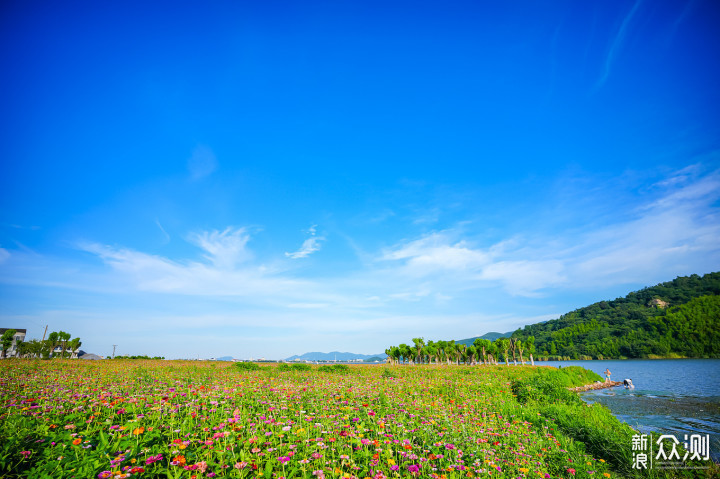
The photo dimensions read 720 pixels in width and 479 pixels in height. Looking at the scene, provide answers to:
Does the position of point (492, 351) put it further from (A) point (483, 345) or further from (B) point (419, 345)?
(B) point (419, 345)

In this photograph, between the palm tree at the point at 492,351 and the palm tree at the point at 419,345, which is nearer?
the palm tree at the point at 492,351

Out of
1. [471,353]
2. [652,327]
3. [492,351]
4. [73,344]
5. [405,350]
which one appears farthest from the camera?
[652,327]

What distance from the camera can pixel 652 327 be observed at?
122 m

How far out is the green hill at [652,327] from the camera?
10488cm

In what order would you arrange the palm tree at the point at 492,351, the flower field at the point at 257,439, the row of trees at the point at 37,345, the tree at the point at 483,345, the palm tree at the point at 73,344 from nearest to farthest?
the flower field at the point at 257,439 < the row of trees at the point at 37,345 < the palm tree at the point at 73,344 < the tree at the point at 483,345 < the palm tree at the point at 492,351

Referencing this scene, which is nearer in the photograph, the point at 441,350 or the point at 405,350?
the point at 405,350

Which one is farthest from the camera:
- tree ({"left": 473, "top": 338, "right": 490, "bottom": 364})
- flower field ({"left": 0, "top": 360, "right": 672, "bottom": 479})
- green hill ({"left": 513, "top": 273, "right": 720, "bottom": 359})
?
green hill ({"left": 513, "top": 273, "right": 720, "bottom": 359})

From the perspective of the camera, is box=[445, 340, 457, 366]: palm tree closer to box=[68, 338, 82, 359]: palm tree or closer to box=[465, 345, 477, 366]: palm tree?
box=[465, 345, 477, 366]: palm tree

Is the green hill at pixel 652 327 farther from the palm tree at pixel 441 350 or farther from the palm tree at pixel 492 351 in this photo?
the palm tree at pixel 441 350

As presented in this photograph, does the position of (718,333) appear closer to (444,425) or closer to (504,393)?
(504,393)

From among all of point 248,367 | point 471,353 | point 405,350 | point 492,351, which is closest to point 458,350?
point 471,353

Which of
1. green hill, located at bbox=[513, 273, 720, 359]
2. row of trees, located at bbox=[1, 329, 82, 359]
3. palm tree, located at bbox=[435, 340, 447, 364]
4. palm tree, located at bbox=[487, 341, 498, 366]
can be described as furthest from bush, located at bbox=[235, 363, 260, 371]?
green hill, located at bbox=[513, 273, 720, 359]

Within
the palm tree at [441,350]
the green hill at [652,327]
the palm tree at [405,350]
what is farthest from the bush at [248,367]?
the green hill at [652,327]

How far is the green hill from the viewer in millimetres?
104875
